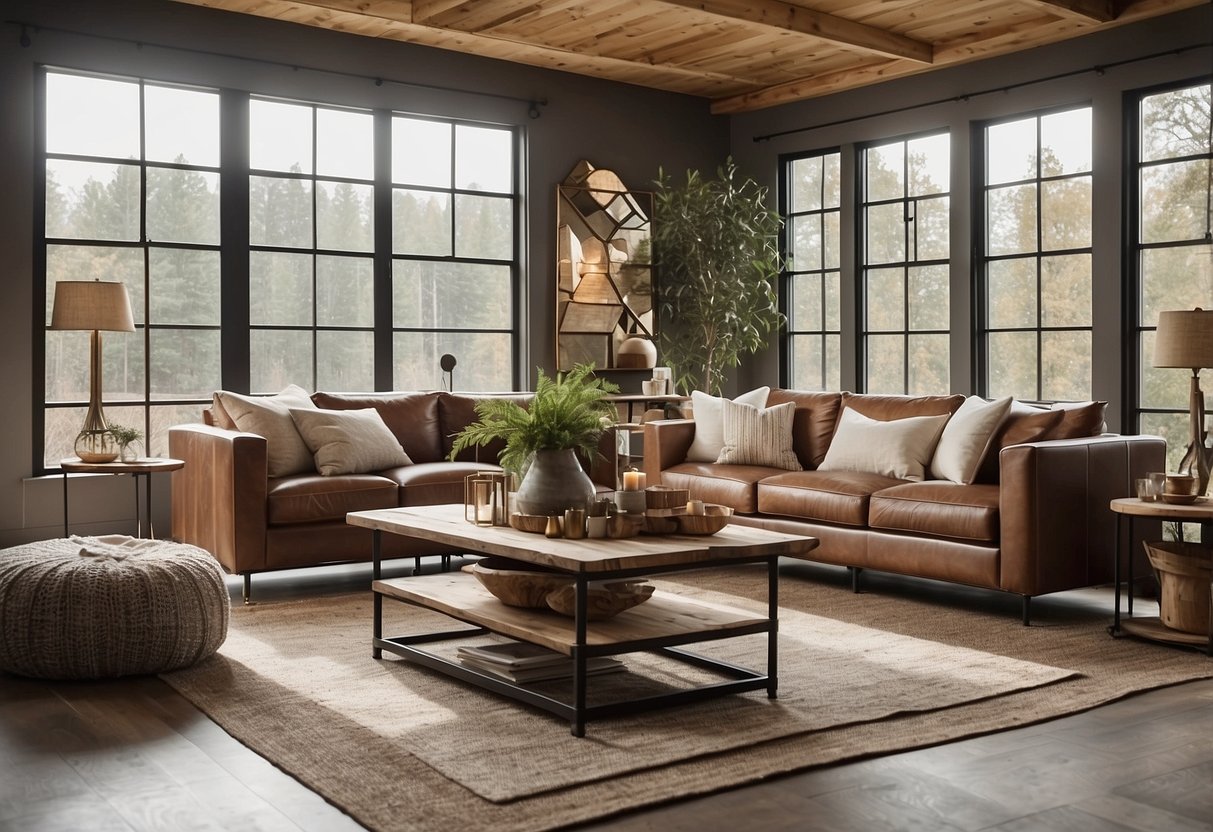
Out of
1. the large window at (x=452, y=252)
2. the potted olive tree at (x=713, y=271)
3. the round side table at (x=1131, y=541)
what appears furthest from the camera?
the potted olive tree at (x=713, y=271)

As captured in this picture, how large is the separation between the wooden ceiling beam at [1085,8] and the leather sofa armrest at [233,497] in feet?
13.9

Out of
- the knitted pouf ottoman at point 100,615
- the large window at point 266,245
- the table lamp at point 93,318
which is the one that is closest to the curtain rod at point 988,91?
the large window at point 266,245

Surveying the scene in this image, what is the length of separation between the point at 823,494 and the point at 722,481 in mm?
643

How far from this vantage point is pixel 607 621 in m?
3.55

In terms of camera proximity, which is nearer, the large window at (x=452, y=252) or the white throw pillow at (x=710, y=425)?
the white throw pillow at (x=710, y=425)

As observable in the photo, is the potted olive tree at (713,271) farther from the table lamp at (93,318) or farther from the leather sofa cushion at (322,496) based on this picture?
the table lamp at (93,318)

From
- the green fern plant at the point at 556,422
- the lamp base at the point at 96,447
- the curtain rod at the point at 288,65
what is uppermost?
the curtain rod at the point at 288,65

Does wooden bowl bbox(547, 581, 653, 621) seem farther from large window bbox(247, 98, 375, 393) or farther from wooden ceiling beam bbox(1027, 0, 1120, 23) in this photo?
wooden ceiling beam bbox(1027, 0, 1120, 23)

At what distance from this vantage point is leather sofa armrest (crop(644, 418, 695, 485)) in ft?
20.9

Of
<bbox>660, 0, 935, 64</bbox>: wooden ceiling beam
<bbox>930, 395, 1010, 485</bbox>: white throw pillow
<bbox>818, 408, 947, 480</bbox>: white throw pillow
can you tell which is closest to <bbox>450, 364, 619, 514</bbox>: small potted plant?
<bbox>930, 395, 1010, 485</bbox>: white throw pillow

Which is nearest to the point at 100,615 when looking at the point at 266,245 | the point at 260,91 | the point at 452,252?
the point at 266,245

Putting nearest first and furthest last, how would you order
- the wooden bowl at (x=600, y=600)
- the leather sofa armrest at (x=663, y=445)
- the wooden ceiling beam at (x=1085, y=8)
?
the wooden bowl at (x=600, y=600), the wooden ceiling beam at (x=1085, y=8), the leather sofa armrest at (x=663, y=445)

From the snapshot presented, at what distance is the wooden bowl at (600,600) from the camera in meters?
3.50

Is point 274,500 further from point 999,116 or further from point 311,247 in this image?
point 999,116
